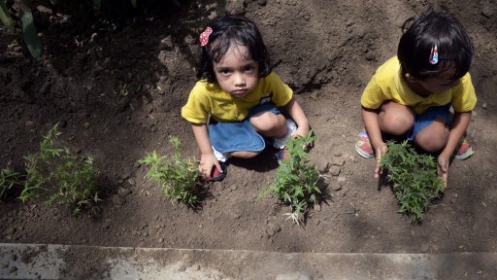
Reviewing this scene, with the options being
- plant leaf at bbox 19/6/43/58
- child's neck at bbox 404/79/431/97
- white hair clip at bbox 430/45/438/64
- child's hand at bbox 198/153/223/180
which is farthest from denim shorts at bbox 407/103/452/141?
plant leaf at bbox 19/6/43/58

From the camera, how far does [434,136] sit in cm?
263

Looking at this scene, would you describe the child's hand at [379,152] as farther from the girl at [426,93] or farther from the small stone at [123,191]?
the small stone at [123,191]

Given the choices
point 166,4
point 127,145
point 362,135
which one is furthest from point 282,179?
point 166,4

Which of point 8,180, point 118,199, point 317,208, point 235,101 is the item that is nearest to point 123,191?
point 118,199

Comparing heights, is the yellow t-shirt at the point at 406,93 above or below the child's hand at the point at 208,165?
above

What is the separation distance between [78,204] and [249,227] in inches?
41.0

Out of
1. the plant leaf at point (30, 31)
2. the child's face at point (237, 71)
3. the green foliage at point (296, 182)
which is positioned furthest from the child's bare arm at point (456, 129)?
the plant leaf at point (30, 31)

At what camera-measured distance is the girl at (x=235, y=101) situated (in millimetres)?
2291

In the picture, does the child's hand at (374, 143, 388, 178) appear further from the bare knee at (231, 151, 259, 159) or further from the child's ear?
the bare knee at (231, 151, 259, 159)

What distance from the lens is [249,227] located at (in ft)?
8.79

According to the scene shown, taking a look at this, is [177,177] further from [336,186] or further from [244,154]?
[336,186]

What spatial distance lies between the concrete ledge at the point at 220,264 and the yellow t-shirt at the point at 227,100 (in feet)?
2.65

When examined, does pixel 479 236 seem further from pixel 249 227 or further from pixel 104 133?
pixel 104 133

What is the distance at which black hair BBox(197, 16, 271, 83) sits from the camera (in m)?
2.27
